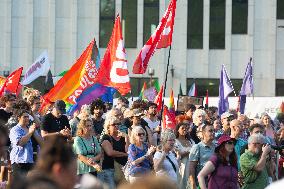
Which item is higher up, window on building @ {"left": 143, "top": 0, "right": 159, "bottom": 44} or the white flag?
window on building @ {"left": 143, "top": 0, "right": 159, "bottom": 44}

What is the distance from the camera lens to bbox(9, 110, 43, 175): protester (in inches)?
583

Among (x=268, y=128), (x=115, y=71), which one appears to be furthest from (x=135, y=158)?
(x=115, y=71)

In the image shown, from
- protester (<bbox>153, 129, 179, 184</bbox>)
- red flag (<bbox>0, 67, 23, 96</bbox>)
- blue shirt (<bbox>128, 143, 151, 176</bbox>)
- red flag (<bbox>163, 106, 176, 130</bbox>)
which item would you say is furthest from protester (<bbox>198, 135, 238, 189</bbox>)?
red flag (<bbox>0, 67, 23, 96</bbox>)

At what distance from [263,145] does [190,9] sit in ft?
118

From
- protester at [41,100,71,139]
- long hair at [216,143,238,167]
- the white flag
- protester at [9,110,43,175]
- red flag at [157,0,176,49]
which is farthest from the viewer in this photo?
the white flag

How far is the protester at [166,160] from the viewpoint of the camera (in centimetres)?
1370

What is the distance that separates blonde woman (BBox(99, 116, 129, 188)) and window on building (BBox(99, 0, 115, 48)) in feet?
113

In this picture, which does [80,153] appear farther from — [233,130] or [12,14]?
[12,14]

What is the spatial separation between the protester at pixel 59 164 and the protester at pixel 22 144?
8509 mm

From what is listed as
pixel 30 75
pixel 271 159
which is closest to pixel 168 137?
pixel 271 159

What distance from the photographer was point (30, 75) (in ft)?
87.8

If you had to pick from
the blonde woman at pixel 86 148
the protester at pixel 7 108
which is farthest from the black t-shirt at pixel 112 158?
the protester at pixel 7 108

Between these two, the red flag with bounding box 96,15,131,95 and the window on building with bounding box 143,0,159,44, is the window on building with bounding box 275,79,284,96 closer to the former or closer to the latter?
the window on building with bounding box 143,0,159,44

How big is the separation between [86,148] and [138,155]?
2.20ft
